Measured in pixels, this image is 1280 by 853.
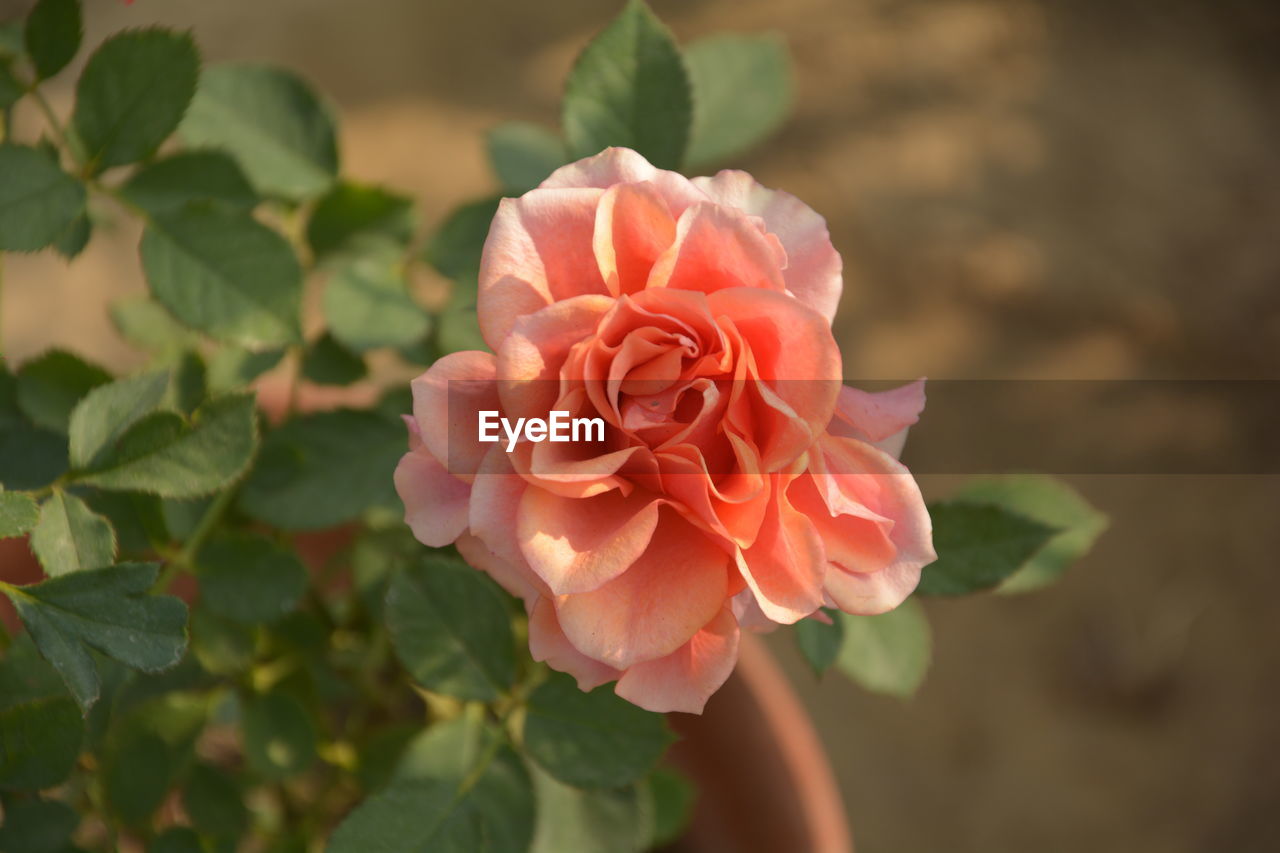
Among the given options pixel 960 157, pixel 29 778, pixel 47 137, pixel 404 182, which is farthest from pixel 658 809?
pixel 960 157

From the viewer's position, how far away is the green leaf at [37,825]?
46 centimetres

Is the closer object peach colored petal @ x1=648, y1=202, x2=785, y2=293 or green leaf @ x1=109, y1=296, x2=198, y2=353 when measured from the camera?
peach colored petal @ x1=648, y1=202, x2=785, y2=293

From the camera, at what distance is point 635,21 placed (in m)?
0.50

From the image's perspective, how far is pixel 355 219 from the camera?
2.10 ft

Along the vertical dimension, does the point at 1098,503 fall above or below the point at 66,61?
below

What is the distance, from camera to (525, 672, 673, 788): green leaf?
48 centimetres

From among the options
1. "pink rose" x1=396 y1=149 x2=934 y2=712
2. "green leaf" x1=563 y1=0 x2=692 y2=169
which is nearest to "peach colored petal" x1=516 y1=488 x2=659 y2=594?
"pink rose" x1=396 y1=149 x2=934 y2=712

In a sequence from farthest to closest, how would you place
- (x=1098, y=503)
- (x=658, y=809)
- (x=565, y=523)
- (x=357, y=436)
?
(x=1098, y=503) → (x=658, y=809) → (x=357, y=436) → (x=565, y=523)

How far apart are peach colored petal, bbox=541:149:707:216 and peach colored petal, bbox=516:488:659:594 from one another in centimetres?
10

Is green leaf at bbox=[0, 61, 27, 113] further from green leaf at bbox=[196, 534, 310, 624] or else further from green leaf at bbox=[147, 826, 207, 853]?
green leaf at bbox=[147, 826, 207, 853]

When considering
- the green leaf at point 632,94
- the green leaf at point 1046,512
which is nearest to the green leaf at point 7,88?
the green leaf at point 632,94

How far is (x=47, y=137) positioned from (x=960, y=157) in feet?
4.26

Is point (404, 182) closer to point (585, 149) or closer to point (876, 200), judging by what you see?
point (876, 200)

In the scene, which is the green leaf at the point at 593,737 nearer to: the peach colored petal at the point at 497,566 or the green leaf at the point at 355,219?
the peach colored petal at the point at 497,566
